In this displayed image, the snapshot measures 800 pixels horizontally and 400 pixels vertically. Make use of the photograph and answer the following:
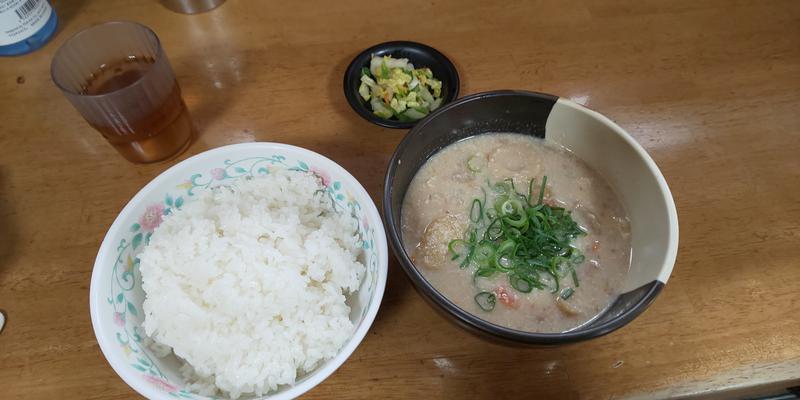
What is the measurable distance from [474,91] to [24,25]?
178 cm

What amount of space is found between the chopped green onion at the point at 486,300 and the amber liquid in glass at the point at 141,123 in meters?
1.16

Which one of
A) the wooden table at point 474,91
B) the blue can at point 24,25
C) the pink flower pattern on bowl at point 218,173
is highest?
the blue can at point 24,25

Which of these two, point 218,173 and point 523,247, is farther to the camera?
point 218,173

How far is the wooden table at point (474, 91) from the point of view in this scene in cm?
132

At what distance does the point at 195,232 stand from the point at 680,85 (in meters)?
1.85

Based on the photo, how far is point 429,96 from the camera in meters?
1.84

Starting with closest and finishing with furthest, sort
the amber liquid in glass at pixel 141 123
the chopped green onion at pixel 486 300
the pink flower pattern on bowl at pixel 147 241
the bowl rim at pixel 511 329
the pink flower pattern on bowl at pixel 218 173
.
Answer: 1. the bowl rim at pixel 511 329
2. the pink flower pattern on bowl at pixel 147 241
3. the chopped green onion at pixel 486 300
4. the pink flower pattern on bowl at pixel 218 173
5. the amber liquid in glass at pixel 141 123

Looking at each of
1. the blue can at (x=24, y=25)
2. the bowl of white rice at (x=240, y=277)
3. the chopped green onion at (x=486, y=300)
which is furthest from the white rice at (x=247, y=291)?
the blue can at (x=24, y=25)

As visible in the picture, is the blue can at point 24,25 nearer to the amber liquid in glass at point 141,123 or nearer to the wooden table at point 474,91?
the wooden table at point 474,91

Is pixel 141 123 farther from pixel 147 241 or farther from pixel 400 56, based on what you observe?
pixel 400 56

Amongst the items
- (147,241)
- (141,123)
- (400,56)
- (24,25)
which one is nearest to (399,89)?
(400,56)

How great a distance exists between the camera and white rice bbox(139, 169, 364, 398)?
1168mm

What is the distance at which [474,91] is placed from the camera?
1.91 metres

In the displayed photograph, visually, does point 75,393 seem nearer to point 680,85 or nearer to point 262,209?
point 262,209
